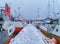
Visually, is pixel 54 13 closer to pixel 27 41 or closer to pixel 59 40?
pixel 59 40

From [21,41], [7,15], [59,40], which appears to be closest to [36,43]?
[21,41]

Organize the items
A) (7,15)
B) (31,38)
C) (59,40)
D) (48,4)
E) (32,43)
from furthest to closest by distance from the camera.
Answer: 1. (48,4)
2. (7,15)
3. (59,40)
4. (31,38)
5. (32,43)

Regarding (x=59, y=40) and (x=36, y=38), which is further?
(x=59, y=40)

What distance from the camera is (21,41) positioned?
7.76ft

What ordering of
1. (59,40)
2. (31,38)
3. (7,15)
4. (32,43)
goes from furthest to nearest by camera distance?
(7,15) → (59,40) → (31,38) → (32,43)

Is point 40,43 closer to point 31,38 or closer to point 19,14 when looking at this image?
point 31,38

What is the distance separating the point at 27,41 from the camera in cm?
235

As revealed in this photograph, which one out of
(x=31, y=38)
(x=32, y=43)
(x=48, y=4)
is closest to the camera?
(x=32, y=43)

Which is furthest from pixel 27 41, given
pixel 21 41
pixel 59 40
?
pixel 59 40

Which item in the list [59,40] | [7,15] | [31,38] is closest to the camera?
[31,38]

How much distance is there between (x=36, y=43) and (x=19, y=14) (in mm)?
15408

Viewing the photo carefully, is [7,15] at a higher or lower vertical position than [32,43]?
lower

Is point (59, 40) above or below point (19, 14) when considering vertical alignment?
above

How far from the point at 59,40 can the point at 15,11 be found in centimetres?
1403
